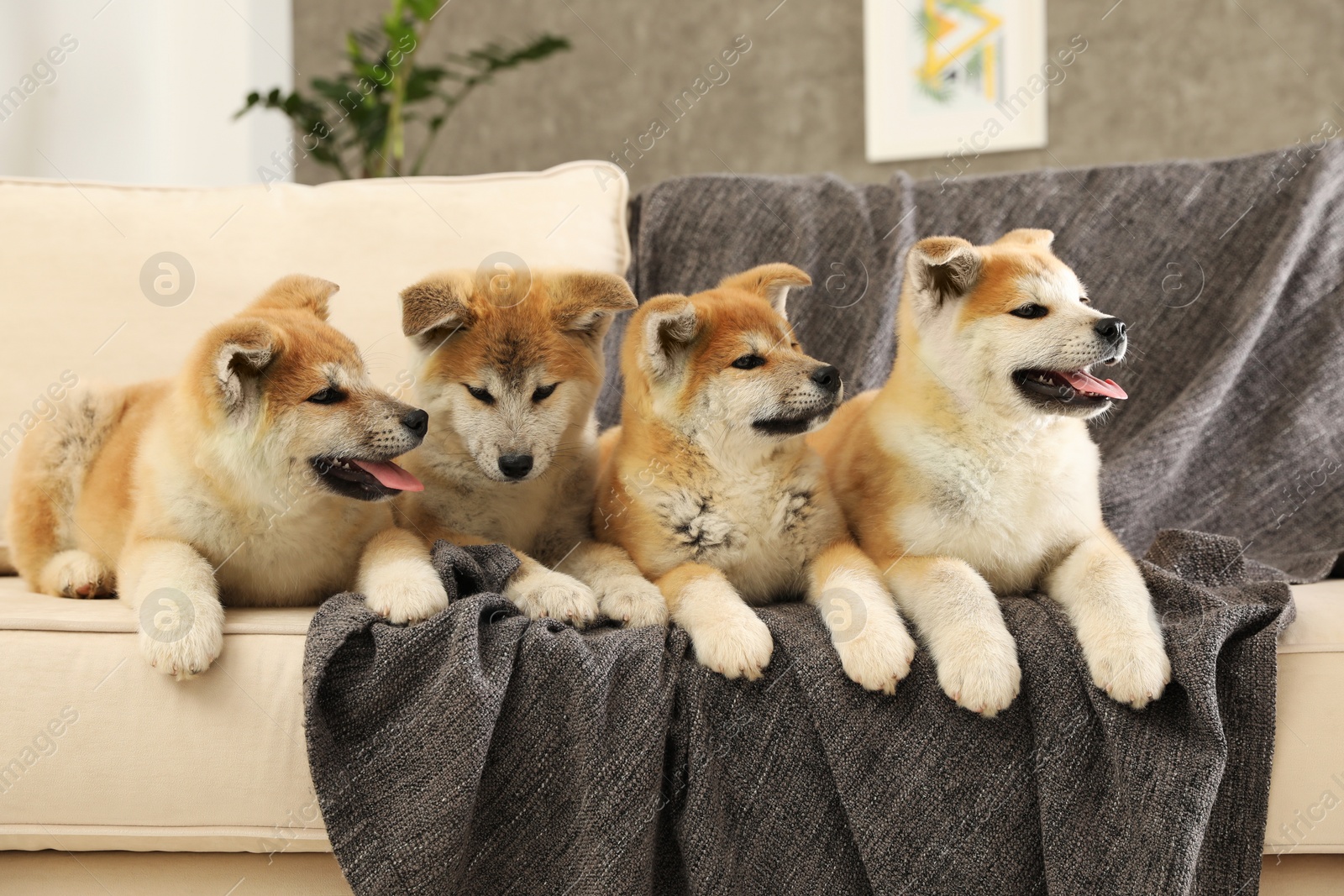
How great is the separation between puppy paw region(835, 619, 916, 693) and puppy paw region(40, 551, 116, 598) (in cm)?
127

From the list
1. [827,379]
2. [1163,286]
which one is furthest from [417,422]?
[1163,286]

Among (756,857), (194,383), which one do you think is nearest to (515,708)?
(756,857)

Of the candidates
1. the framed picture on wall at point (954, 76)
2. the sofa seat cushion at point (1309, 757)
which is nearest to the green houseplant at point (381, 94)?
the framed picture on wall at point (954, 76)

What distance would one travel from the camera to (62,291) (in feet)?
6.74

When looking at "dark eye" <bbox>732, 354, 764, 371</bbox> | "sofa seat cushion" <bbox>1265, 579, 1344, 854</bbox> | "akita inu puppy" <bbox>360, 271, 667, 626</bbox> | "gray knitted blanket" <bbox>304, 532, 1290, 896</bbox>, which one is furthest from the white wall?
"sofa seat cushion" <bbox>1265, 579, 1344, 854</bbox>

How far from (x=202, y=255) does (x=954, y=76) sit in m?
2.82

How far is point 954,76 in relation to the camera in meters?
3.69

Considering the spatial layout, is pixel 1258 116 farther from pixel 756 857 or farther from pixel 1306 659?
pixel 756 857

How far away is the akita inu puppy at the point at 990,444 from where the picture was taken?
4.83ft

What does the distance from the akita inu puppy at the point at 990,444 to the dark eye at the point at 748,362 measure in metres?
0.24

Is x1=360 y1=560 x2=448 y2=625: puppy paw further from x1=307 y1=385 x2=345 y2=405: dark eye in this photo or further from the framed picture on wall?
the framed picture on wall

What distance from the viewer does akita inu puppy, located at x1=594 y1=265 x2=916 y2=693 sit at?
5.29ft

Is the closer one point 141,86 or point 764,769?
point 764,769

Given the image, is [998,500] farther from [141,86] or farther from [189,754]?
[141,86]
